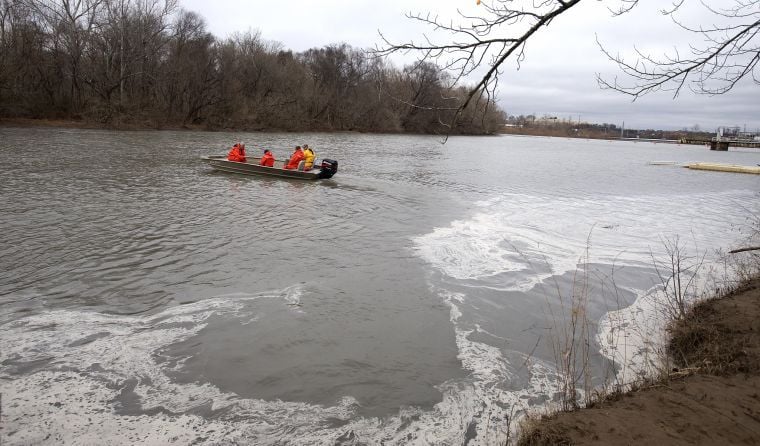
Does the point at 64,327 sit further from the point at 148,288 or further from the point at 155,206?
the point at 155,206

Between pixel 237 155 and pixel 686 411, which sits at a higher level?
pixel 237 155

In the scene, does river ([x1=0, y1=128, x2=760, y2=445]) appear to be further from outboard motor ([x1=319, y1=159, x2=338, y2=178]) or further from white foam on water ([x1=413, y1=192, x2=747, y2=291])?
outboard motor ([x1=319, y1=159, x2=338, y2=178])

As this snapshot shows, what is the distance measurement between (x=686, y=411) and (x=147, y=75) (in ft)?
186

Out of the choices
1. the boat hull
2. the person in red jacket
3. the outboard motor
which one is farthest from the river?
the person in red jacket

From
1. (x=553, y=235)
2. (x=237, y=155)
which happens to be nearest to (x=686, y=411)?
(x=553, y=235)

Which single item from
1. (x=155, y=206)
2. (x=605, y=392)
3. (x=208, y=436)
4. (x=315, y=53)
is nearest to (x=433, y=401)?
(x=605, y=392)

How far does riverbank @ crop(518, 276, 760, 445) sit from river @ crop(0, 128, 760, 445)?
37.9 inches

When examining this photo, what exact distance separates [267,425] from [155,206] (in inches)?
417

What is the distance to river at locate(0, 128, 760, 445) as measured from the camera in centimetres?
469

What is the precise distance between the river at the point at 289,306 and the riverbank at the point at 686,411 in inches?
37.9

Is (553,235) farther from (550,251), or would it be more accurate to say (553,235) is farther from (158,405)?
(158,405)

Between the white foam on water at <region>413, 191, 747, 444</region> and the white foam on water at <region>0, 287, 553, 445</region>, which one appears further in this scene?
the white foam on water at <region>413, 191, 747, 444</region>

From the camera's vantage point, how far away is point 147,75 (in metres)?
50.5

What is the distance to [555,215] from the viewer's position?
1523 centimetres
